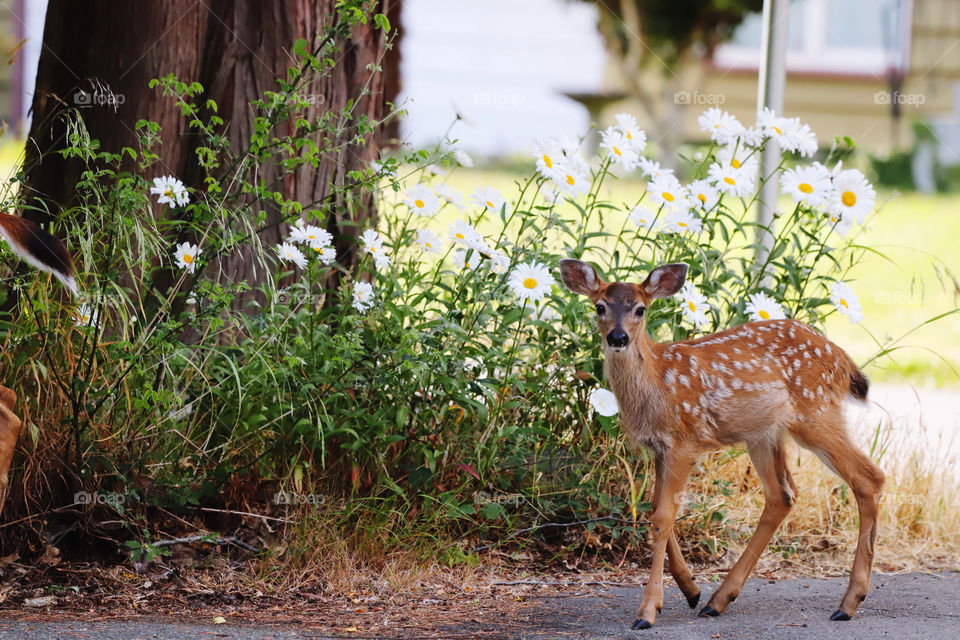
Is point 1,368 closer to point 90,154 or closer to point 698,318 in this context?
point 90,154

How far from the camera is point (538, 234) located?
17.4 ft

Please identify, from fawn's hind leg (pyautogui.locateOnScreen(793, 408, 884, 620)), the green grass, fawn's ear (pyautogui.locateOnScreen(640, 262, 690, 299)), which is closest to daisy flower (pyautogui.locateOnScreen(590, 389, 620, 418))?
fawn's ear (pyautogui.locateOnScreen(640, 262, 690, 299))

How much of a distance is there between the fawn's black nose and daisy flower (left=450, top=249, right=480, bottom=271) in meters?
0.90

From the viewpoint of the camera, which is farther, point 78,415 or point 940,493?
point 940,493

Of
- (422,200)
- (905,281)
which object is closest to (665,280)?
(422,200)

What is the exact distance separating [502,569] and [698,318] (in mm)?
1395

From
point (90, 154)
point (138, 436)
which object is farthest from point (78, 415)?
point (90, 154)

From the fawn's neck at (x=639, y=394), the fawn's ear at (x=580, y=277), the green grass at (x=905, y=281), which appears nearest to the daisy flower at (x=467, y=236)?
the fawn's ear at (x=580, y=277)

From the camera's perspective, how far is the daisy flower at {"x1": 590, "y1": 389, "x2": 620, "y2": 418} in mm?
4992

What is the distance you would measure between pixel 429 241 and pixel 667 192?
3.67ft

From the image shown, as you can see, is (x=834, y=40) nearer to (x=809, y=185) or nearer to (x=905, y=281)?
(x=905, y=281)

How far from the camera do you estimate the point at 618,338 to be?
14.7 ft

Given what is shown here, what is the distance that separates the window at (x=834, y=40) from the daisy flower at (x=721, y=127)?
15813 mm

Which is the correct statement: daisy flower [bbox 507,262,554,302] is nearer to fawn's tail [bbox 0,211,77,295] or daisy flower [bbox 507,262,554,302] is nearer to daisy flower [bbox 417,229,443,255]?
daisy flower [bbox 417,229,443,255]
